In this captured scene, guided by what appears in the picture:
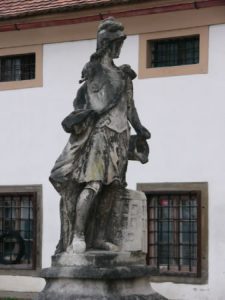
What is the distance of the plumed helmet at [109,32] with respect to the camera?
938 centimetres

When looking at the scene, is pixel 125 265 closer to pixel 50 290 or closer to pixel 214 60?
pixel 50 290

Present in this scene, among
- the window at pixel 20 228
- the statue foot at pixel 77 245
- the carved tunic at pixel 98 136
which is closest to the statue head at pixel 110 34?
the carved tunic at pixel 98 136

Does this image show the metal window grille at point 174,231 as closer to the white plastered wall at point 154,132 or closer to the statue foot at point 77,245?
the white plastered wall at point 154,132

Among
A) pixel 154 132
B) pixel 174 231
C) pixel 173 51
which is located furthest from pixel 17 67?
pixel 174 231

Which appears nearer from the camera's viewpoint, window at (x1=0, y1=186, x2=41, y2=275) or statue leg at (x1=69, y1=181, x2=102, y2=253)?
statue leg at (x1=69, y1=181, x2=102, y2=253)

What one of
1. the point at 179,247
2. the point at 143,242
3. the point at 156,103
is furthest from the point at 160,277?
the point at 143,242

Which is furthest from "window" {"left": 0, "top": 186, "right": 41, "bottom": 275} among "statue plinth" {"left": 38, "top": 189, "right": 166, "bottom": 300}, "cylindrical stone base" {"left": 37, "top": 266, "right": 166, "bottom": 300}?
"cylindrical stone base" {"left": 37, "top": 266, "right": 166, "bottom": 300}

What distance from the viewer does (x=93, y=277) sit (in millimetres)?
8789

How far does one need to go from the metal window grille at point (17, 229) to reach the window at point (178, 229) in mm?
2303

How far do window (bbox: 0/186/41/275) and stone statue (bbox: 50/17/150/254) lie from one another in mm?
8771

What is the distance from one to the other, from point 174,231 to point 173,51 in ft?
9.51

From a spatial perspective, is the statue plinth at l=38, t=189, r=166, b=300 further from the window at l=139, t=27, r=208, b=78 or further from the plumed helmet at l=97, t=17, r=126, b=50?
the window at l=139, t=27, r=208, b=78

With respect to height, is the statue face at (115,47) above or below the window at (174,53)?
below

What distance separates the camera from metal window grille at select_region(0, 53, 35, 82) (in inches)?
735
